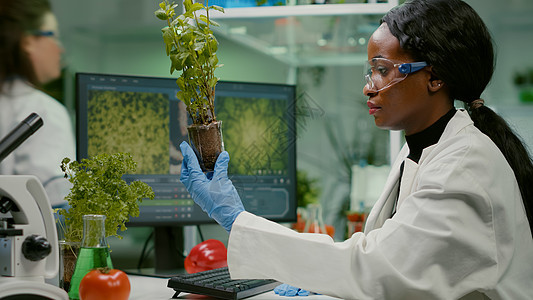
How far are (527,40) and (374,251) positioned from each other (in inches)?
103

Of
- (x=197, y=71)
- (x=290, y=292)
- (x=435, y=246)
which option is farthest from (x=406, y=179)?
(x=197, y=71)

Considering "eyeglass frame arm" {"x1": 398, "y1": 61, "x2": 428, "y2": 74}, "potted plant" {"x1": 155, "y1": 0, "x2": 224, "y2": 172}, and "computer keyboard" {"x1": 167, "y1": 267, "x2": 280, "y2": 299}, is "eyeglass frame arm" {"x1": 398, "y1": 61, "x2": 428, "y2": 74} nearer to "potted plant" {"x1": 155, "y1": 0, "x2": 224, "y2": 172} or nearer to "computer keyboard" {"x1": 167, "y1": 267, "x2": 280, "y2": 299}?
"potted plant" {"x1": 155, "y1": 0, "x2": 224, "y2": 172}

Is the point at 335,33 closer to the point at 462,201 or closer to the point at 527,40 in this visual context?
the point at 462,201

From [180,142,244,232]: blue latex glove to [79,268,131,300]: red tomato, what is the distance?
0.86 feet

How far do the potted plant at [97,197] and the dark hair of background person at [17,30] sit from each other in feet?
3.69

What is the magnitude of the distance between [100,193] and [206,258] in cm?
48

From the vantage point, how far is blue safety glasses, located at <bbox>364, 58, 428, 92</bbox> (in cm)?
123

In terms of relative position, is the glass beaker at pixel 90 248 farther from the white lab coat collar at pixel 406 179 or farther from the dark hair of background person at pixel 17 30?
the dark hair of background person at pixel 17 30

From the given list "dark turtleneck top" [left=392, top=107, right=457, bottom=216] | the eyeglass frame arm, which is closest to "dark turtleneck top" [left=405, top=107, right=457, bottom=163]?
"dark turtleneck top" [left=392, top=107, right=457, bottom=216]

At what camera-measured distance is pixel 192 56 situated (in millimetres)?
1271

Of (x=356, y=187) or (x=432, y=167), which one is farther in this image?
(x=356, y=187)

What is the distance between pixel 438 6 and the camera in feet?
4.06

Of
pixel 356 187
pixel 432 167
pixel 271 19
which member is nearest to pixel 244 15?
pixel 271 19

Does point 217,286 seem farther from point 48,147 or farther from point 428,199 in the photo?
point 48,147
